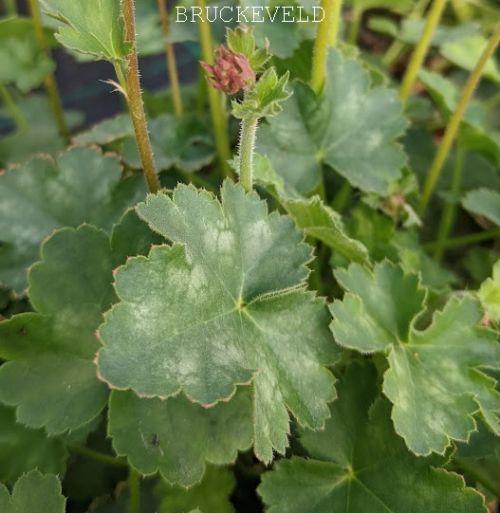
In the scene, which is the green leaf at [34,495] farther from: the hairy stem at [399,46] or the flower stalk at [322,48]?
the hairy stem at [399,46]

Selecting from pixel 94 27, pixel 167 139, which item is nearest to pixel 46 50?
pixel 167 139

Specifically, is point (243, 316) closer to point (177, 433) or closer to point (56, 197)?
point (177, 433)

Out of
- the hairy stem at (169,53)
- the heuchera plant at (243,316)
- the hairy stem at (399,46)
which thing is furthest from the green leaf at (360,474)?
the hairy stem at (399,46)

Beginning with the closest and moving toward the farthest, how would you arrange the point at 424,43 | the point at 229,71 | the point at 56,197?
the point at 229,71
the point at 56,197
the point at 424,43

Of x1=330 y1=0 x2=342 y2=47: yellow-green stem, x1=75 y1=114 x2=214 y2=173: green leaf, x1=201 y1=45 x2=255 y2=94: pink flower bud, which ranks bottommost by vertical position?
x1=75 y1=114 x2=214 y2=173: green leaf

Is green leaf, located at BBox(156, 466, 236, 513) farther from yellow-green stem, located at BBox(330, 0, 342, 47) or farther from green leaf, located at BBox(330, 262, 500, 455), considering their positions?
yellow-green stem, located at BBox(330, 0, 342, 47)

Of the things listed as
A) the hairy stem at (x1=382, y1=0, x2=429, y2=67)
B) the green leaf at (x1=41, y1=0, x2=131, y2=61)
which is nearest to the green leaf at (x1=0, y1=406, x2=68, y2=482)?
the green leaf at (x1=41, y1=0, x2=131, y2=61)
